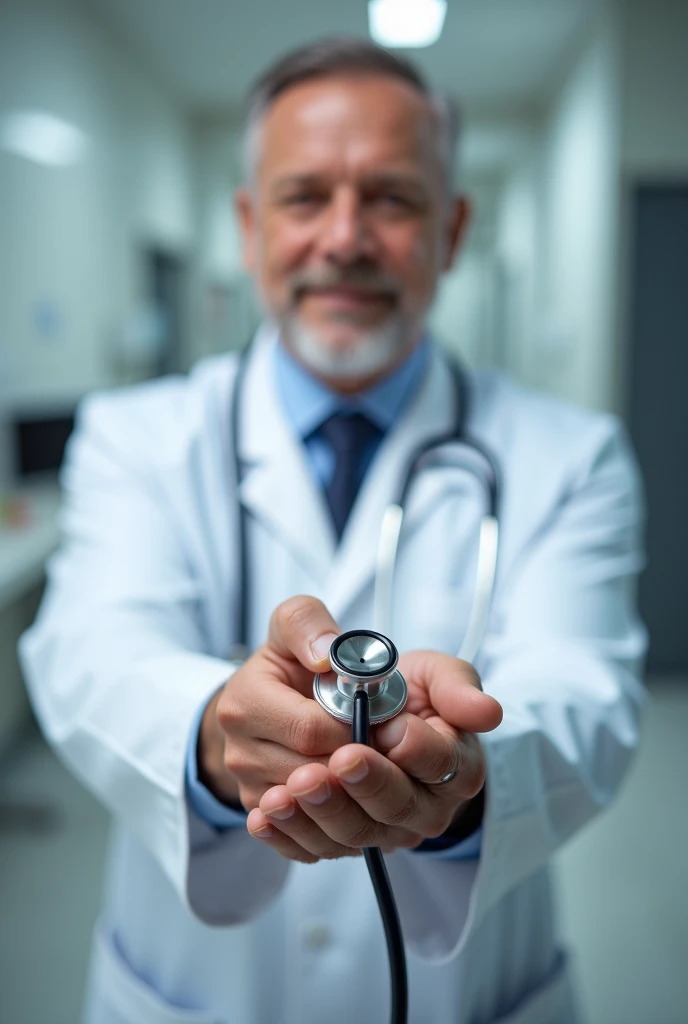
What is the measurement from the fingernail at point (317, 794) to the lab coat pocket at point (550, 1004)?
0.39 meters

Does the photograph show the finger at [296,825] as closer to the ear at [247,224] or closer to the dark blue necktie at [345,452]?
the dark blue necktie at [345,452]

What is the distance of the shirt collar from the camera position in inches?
24.2

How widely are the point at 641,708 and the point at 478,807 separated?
0.62 ft

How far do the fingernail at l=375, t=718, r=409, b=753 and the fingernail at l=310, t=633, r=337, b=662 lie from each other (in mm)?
29

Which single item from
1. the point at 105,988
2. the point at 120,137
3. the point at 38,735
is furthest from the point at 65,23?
the point at 105,988

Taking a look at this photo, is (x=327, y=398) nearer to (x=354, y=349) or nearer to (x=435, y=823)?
(x=354, y=349)

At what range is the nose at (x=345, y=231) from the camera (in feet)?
1.70

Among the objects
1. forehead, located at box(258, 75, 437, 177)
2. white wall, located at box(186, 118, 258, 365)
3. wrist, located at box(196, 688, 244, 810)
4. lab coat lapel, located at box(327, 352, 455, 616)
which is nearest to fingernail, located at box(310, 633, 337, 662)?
wrist, located at box(196, 688, 244, 810)

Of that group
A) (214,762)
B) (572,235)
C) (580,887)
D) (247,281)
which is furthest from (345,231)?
(247,281)

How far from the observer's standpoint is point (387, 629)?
47 centimetres

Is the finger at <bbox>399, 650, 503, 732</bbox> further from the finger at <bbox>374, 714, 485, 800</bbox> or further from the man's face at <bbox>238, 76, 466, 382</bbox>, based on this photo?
the man's face at <bbox>238, 76, 466, 382</bbox>

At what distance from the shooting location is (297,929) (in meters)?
0.51

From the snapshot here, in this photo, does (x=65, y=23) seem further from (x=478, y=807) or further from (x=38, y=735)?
(x=478, y=807)

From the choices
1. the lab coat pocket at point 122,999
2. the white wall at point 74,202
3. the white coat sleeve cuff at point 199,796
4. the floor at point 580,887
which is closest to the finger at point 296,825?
the white coat sleeve cuff at point 199,796
